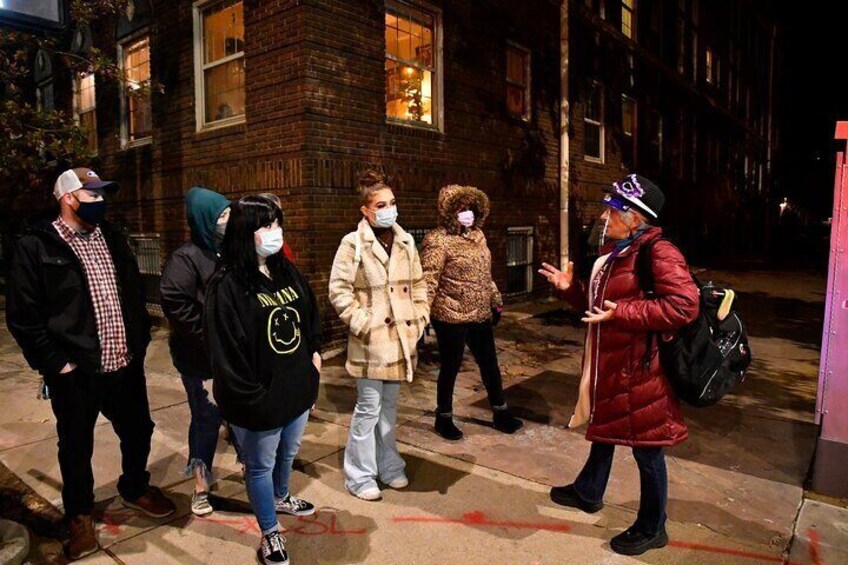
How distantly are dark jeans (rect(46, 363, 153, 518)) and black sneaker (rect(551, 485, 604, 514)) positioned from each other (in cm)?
245

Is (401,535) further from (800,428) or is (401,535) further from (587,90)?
(587,90)

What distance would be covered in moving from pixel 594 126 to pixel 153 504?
12860 millimetres

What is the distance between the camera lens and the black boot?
15.2 feet

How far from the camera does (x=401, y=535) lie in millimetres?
3240

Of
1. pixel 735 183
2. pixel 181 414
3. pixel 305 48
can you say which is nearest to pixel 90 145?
pixel 305 48

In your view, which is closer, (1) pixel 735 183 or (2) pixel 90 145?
(2) pixel 90 145

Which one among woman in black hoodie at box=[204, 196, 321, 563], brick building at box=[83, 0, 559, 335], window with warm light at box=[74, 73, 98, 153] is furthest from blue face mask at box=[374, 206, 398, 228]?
window with warm light at box=[74, 73, 98, 153]

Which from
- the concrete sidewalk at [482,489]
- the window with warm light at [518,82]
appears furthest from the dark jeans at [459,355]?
the window with warm light at [518,82]

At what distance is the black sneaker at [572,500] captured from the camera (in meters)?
3.46

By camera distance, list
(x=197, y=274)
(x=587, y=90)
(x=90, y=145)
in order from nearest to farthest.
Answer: (x=197, y=274)
(x=90, y=145)
(x=587, y=90)

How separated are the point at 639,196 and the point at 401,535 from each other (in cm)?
217

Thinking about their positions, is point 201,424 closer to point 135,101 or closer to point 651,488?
point 651,488

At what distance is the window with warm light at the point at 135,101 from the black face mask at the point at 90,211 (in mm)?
7675

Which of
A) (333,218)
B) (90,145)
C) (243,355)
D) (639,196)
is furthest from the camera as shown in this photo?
(90,145)
